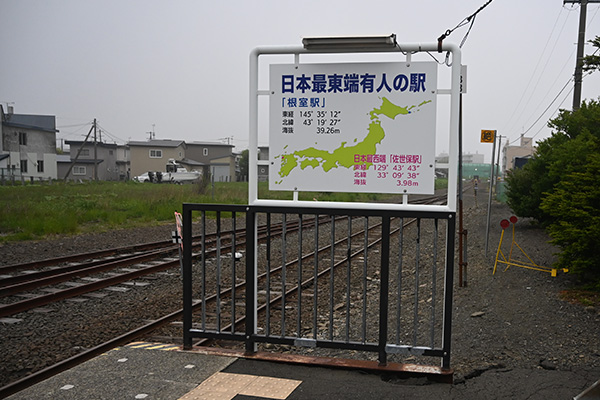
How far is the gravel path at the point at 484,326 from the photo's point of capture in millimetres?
5656

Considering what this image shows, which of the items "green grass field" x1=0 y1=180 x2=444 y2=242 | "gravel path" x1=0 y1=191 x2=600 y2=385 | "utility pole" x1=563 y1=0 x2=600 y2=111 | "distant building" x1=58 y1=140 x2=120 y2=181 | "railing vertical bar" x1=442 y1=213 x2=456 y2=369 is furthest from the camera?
"distant building" x1=58 y1=140 x2=120 y2=181

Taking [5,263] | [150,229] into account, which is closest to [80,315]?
[5,263]

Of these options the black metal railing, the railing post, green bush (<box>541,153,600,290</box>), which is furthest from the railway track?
green bush (<box>541,153,600,290</box>)

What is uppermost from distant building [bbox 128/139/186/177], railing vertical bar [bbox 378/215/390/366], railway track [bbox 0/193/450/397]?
distant building [bbox 128/139/186/177]

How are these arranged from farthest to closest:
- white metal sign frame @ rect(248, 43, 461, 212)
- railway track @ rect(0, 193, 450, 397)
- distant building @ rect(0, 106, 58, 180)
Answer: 1. distant building @ rect(0, 106, 58, 180)
2. railway track @ rect(0, 193, 450, 397)
3. white metal sign frame @ rect(248, 43, 461, 212)

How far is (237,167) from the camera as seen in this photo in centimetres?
8731

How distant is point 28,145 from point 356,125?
54.6 metres

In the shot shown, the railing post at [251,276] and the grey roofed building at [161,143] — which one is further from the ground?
the grey roofed building at [161,143]

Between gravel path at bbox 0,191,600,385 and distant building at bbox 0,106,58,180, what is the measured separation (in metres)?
42.7

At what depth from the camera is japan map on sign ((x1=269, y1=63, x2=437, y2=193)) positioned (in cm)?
445

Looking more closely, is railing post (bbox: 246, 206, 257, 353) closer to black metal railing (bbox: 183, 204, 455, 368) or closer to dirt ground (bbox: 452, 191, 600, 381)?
black metal railing (bbox: 183, 204, 455, 368)

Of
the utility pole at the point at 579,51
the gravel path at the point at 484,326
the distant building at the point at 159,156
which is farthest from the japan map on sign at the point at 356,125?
the distant building at the point at 159,156

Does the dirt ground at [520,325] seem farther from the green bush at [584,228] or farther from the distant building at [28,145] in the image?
the distant building at [28,145]

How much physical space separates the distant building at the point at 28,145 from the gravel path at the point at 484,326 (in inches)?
1682
